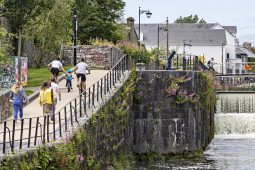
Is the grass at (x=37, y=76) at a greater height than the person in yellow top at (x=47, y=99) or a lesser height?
greater

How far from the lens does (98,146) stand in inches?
800

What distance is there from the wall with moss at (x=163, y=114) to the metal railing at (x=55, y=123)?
1.26m

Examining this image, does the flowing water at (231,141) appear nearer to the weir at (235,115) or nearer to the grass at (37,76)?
the weir at (235,115)

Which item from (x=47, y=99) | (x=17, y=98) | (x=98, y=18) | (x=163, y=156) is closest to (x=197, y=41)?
(x=98, y=18)

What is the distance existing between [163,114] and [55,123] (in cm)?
911

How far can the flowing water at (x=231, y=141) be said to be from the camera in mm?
27453

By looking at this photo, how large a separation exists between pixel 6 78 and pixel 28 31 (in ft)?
50.2

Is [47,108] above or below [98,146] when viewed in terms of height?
above

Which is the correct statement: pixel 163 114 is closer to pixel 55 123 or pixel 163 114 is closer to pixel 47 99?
pixel 47 99

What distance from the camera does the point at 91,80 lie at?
33.6 m

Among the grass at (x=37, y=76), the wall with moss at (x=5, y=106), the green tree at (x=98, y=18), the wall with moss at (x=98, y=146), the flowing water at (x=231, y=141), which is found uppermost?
the green tree at (x=98, y=18)

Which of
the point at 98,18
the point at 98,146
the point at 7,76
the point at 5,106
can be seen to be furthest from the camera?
the point at 98,18

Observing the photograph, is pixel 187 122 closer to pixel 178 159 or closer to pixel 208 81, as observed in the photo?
pixel 178 159

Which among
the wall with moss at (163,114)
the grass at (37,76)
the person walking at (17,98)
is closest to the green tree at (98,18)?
the grass at (37,76)
